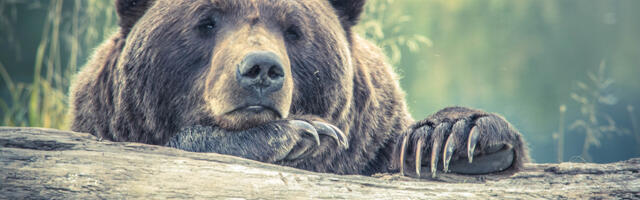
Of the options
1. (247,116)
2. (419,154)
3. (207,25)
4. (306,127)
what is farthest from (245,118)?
(419,154)

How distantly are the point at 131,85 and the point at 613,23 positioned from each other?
12.2m

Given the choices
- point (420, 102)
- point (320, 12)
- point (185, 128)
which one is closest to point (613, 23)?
point (420, 102)

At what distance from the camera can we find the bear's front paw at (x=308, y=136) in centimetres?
266

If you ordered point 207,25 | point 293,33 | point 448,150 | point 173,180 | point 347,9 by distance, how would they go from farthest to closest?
1. point 347,9
2. point 293,33
3. point 207,25
4. point 448,150
5. point 173,180

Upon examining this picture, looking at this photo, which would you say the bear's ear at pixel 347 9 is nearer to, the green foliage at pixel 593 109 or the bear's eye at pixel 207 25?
the bear's eye at pixel 207 25

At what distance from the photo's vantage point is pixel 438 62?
35.9 ft

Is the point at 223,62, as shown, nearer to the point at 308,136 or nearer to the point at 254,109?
the point at 254,109

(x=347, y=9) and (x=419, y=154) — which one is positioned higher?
(x=347, y=9)

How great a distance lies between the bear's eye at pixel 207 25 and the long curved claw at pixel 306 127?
65 centimetres

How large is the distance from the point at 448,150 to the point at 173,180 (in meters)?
1.32

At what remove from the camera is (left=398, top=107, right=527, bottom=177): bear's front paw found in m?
2.68

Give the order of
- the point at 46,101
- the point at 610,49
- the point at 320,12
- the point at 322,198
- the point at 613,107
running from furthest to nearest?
the point at 610,49, the point at 613,107, the point at 46,101, the point at 320,12, the point at 322,198

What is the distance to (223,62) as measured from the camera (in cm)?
269

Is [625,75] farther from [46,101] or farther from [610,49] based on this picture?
[46,101]
